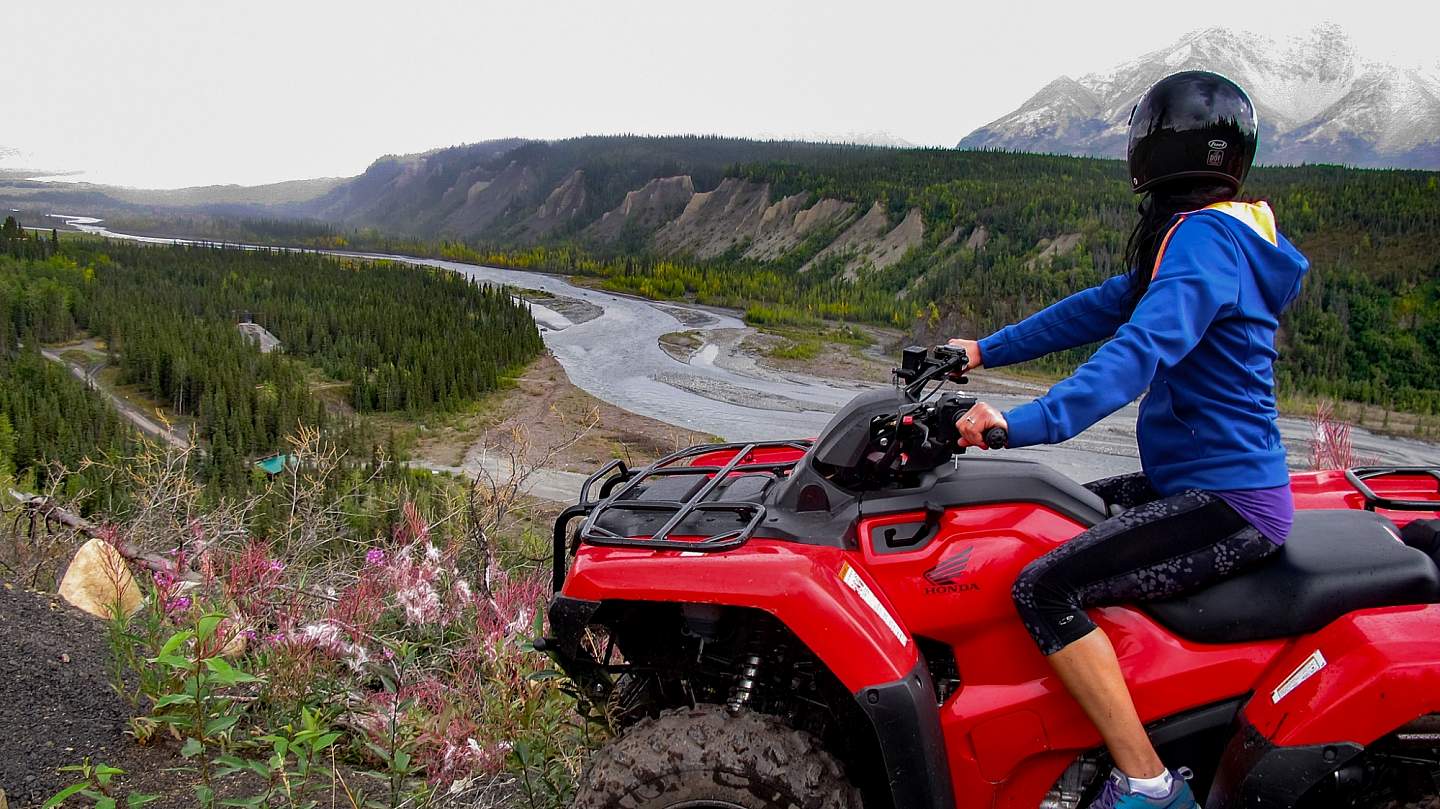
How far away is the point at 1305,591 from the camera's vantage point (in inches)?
96.3

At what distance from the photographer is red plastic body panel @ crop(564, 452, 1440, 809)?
7.82ft

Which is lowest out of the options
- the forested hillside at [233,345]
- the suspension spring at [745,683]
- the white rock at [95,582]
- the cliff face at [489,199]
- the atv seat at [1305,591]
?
the forested hillside at [233,345]

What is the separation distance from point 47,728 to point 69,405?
20123 millimetres

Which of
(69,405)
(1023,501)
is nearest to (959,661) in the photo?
(1023,501)

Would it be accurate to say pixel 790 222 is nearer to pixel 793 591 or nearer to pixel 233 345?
pixel 233 345

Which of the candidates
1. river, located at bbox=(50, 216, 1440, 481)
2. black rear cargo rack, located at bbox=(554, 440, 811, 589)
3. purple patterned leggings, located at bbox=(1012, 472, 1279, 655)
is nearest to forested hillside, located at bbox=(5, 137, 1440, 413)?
river, located at bbox=(50, 216, 1440, 481)

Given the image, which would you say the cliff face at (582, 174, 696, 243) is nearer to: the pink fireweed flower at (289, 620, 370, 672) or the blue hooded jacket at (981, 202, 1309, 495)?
the pink fireweed flower at (289, 620, 370, 672)

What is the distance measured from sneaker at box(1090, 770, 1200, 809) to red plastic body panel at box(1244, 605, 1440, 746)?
0.83 ft

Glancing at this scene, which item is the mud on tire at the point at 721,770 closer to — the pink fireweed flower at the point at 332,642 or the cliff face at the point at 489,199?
the pink fireweed flower at the point at 332,642

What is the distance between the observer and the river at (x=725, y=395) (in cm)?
1978

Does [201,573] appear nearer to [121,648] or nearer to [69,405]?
[121,648]

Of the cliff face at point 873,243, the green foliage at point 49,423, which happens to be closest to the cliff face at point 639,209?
the cliff face at point 873,243

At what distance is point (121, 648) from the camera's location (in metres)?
3.75

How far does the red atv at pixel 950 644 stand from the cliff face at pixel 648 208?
261 feet
